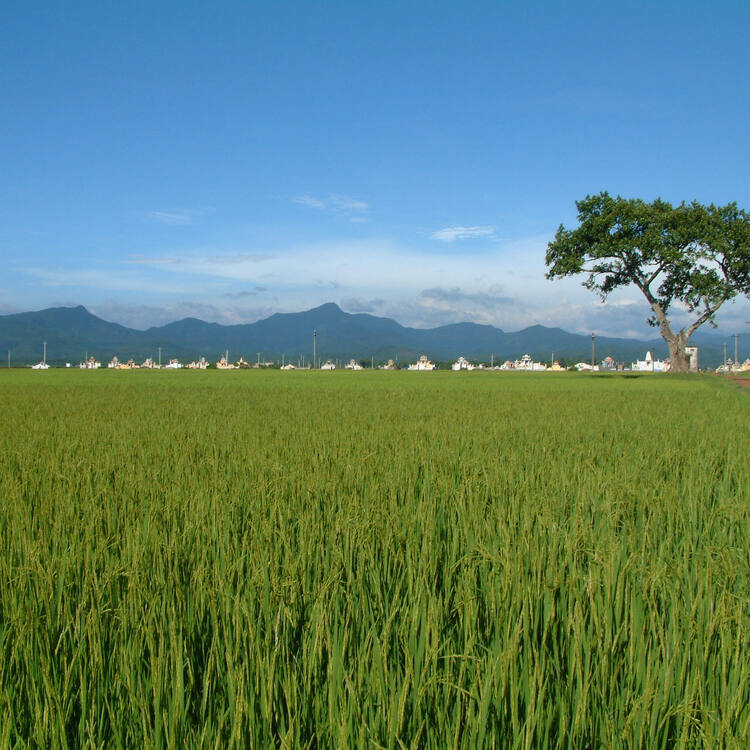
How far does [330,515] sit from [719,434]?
6.19 metres

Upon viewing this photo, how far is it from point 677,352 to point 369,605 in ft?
145

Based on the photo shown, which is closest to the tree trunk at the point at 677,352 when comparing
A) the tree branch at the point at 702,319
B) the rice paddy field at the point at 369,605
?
the tree branch at the point at 702,319

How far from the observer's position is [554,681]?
158 cm

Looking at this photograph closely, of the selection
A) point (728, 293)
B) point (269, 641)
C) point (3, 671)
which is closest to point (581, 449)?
point (269, 641)

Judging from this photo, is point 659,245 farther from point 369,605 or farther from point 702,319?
point 369,605

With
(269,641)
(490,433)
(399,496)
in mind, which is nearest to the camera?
(269,641)

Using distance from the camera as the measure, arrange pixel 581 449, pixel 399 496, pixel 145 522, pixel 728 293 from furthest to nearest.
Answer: pixel 728 293 → pixel 581 449 → pixel 399 496 → pixel 145 522

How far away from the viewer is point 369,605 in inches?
74.2

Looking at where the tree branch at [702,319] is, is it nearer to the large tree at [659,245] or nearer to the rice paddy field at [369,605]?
the large tree at [659,245]

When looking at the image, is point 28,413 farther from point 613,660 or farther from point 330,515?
point 613,660

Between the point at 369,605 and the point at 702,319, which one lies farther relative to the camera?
the point at 702,319

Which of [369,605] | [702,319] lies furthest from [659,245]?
[369,605]

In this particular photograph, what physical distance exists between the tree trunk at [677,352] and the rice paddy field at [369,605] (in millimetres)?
39590

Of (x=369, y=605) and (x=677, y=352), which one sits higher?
(x=677, y=352)
